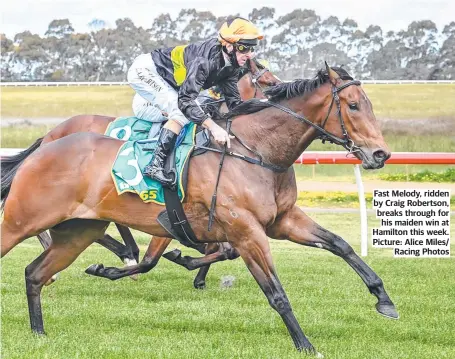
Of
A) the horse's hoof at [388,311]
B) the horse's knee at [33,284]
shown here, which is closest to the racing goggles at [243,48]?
the horse's hoof at [388,311]

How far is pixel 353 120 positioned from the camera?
5.68 metres

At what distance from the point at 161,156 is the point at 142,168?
6.2 inches

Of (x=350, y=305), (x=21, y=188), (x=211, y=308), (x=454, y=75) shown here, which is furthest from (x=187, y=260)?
(x=454, y=75)

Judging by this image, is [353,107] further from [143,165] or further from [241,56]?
[143,165]

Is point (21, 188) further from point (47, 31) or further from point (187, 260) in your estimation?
point (47, 31)

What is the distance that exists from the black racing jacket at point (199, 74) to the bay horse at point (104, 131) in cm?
71

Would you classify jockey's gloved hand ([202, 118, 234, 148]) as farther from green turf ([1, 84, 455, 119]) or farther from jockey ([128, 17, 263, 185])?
green turf ([1, 84, 455, 119])

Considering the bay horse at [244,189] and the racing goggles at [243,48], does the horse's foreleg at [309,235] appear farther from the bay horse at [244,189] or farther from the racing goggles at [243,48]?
the racing goggles at [243,48]

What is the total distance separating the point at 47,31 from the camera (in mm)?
32000

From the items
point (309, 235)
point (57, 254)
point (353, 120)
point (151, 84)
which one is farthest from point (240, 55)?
point (57, 254)

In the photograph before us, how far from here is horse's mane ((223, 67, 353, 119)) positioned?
5840mm

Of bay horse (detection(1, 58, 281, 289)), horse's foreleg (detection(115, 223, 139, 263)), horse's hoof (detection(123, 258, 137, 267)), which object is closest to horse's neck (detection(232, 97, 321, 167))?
bay horse (detection(1, 58, 281, 289))

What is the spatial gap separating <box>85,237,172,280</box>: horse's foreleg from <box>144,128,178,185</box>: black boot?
60.4 inches

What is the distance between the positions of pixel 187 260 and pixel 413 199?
267 centimetres
